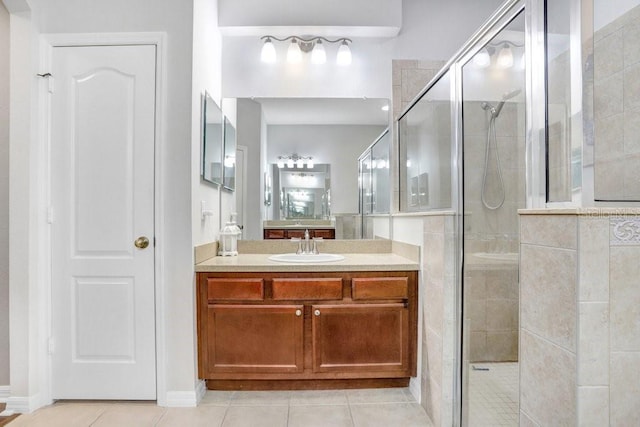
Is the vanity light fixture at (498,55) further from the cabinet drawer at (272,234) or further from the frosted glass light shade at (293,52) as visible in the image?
the cabinet drawer at (272,234)

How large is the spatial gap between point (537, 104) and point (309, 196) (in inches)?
71.1

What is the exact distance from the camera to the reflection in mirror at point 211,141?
7.72 ft

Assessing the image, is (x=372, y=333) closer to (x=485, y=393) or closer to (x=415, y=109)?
(x=485, y=393)

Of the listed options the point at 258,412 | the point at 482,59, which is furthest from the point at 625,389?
the point at 258,412

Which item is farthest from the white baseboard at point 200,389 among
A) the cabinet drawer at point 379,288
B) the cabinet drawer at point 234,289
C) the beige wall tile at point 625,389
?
the beige wall tile at point 625,389

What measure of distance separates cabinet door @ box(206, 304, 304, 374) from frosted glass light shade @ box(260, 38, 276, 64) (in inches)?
70.5

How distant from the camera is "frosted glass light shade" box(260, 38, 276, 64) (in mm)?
2795

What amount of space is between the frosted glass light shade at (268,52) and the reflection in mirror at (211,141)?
1.76 ft

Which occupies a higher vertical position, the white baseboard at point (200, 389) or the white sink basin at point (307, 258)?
the white sink basin at point (307, 258)

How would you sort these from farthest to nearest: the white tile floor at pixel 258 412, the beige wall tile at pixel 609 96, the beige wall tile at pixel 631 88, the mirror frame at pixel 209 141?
the mirror frame at pixel 209 141, the white tile floor at pixel 258 412, the beige wall tile at pixel 631 88, the beige wall tile at pixel 609 96

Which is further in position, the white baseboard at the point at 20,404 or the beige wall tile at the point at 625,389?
the white baseboard at the point at 20,404

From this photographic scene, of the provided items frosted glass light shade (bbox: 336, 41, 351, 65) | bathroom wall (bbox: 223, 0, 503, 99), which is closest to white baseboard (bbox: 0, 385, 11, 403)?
bathroom wall (bbox: 223, 0, 503, 99)

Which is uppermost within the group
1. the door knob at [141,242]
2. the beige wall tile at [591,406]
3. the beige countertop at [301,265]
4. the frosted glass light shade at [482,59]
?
the frosted glass light shade at [482,59]

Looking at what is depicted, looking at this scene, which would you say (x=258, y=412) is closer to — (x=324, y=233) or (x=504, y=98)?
(x=324, y=233)
